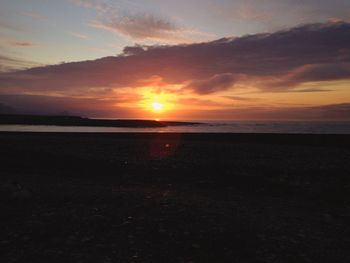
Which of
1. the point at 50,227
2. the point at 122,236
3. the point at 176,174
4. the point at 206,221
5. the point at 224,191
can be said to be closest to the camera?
the point at 122,236

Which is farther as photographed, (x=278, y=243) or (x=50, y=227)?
(x=50, y=227)

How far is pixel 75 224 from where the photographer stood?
28.9 ft

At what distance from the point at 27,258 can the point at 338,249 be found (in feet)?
20.4

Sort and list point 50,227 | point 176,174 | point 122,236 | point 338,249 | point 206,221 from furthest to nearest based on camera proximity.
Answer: point 176,174
point 206,221
point 50,227
point 122,236
point 338,249

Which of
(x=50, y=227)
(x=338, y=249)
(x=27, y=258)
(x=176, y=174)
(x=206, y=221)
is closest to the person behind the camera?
(x=27, y=258)

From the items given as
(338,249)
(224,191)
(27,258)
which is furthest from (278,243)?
(224,191)

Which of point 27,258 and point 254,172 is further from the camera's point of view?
point 254,172

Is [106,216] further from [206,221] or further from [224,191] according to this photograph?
[224,191]

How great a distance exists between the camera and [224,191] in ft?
45.4

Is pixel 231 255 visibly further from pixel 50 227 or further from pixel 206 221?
pixel 50 227

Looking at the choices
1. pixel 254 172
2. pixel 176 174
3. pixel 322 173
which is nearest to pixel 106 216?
pixel 176 174

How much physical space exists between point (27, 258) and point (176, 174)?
1158 cm

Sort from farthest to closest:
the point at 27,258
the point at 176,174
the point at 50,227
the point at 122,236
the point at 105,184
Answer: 1. the point at 176,174
2. the point at 105,184
3. the point at 50,227
4. the point at 122,236
5. the point at 27,258

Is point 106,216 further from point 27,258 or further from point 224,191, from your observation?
point 224,191
